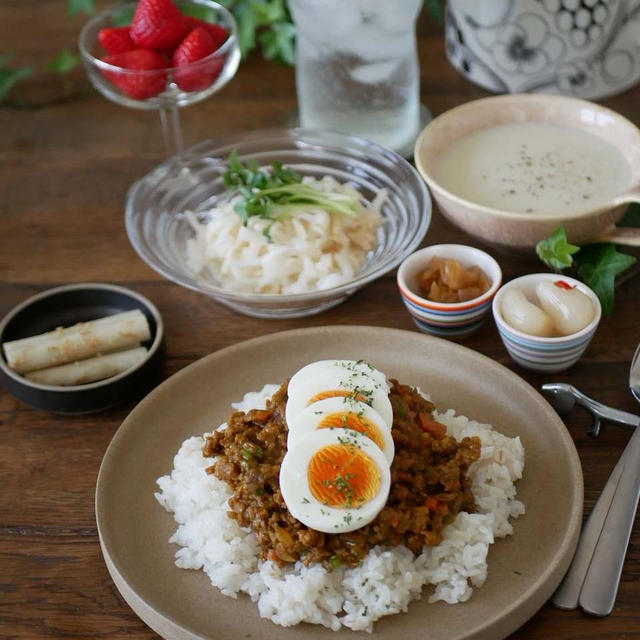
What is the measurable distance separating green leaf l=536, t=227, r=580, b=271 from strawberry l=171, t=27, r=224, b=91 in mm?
1135

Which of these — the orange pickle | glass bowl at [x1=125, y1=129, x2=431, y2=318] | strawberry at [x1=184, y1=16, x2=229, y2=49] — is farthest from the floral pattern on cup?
the orange pickle

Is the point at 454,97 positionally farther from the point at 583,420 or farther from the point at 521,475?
the point at 521,475

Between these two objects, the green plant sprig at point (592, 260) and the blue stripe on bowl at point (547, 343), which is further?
the green plant sprig at point (592, 260)

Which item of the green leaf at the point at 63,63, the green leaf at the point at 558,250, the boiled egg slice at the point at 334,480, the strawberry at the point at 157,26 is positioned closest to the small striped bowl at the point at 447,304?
the green leaf at the point at 558,250

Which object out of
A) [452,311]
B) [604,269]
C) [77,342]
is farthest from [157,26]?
[604,269]

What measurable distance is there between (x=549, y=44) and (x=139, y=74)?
136cm

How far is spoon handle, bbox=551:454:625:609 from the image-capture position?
1.73 metres

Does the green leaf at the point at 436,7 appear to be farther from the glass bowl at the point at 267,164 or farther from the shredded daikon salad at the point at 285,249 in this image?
the shredded daikon salad at the point at 285,249

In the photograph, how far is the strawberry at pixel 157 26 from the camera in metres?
2.65

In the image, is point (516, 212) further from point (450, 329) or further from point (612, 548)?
point (612, 548)

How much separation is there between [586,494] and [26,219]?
1.91 metres

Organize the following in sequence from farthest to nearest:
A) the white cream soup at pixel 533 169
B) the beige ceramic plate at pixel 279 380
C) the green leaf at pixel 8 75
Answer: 1. the green leaf at pixel 8 75
2. the white cream soup at pixel 533 169
3. the beige ceramic plate at pixel 279 380

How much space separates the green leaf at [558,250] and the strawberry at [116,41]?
53.0 inches

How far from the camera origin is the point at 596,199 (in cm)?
250
